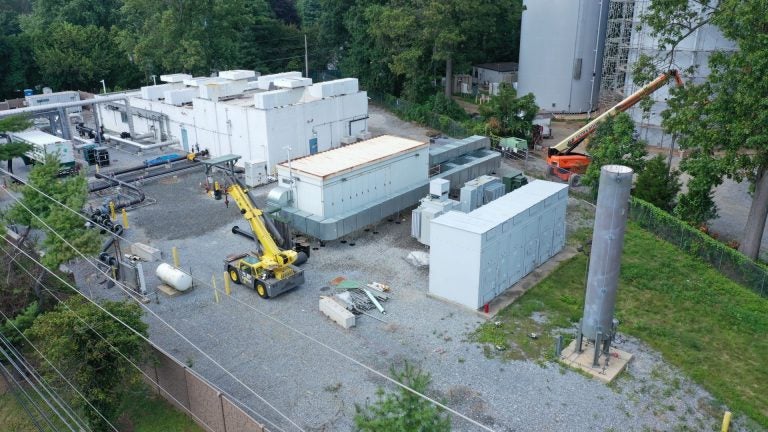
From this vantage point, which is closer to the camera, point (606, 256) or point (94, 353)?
point (94, 353)

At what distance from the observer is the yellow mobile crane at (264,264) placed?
2300cm

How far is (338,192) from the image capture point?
28531mm

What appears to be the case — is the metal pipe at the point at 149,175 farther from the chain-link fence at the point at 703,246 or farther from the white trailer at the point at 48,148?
the chain-link fence at the point at 703,246

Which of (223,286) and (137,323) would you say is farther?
(223,286)

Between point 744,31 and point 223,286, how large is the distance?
72.6ft

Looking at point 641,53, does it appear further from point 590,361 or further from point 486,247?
point 590,361

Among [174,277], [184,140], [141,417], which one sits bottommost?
[141,417]

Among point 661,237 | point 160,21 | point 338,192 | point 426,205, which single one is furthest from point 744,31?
point 160,21

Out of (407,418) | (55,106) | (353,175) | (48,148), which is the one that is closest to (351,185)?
(353,175)

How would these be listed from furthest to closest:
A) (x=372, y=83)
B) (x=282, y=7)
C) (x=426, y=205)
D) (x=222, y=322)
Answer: (x=282, y=7) < (x=372, y=83) < (x=426, y=205) < (x=222, y=322)

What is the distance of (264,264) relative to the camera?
23.1 m

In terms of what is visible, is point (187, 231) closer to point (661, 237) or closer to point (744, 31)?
point (661, 237)

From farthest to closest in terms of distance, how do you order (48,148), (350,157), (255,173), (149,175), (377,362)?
(48,148), (149,175), (255,173), (350,157), (377,362)

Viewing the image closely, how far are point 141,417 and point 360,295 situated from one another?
8.73 meters
